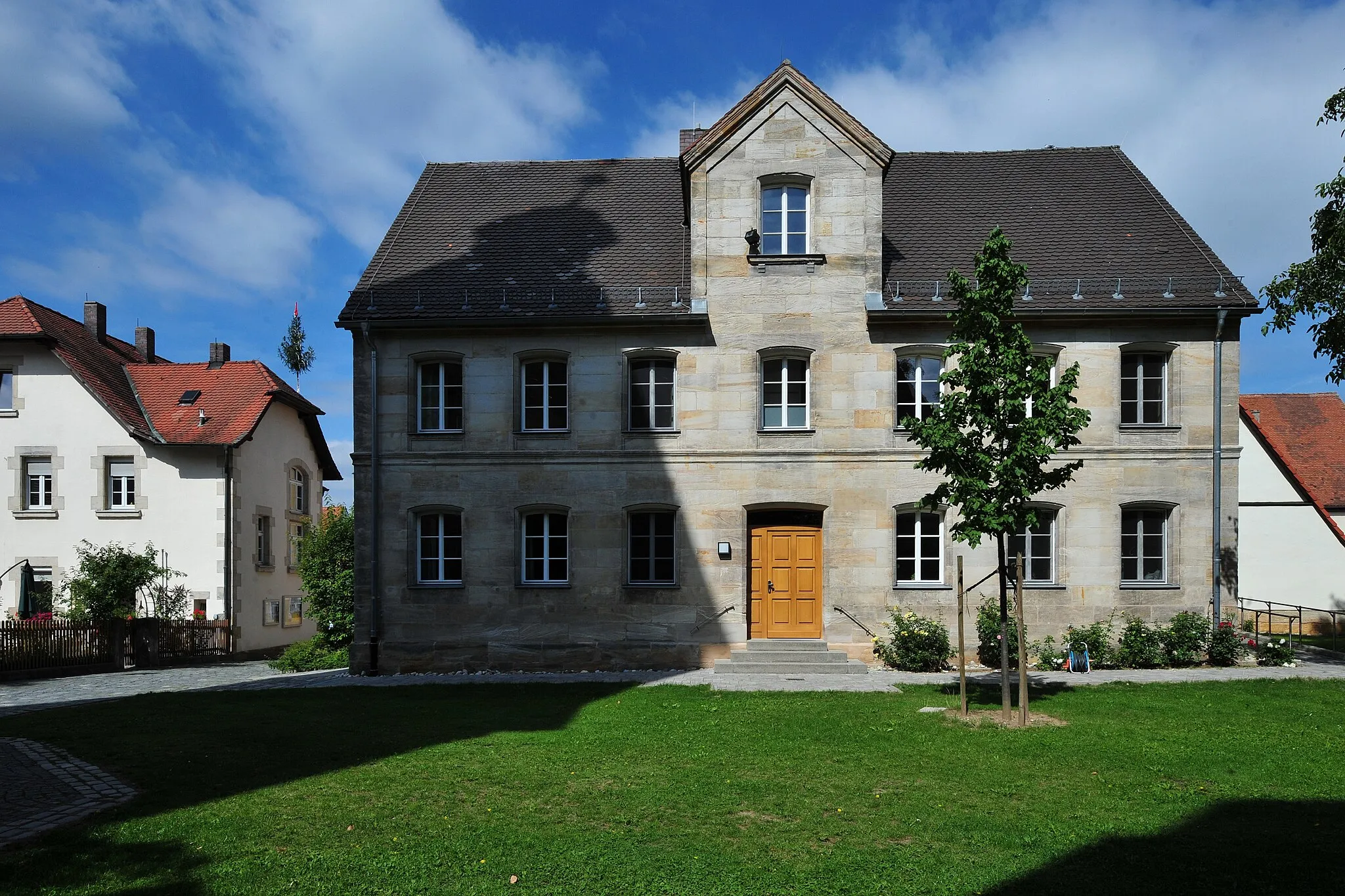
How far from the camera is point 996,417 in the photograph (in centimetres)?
1267

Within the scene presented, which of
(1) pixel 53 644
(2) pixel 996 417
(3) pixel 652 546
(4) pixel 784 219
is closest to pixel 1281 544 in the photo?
(4) pixel 784 219

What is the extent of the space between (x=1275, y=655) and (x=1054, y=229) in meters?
10.0

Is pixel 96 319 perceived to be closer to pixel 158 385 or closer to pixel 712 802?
pixel 158 385

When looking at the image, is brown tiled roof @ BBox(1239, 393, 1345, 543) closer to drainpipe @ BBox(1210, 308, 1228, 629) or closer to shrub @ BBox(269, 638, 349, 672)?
drainpipe @ BBox(1210, 308, 1228, 629)

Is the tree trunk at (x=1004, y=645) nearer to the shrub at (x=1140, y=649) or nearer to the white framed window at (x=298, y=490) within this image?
the shrub at (x=1140, y=649)

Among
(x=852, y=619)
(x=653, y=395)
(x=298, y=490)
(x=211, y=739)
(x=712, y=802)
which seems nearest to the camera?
(x=712, y=802)

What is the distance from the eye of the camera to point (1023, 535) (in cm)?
1970

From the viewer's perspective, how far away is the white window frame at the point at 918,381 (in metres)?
19.9

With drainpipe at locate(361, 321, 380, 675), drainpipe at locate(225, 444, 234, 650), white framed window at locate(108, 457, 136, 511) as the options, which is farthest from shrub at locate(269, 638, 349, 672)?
white framed window at locate(108, 457, 136, 511)

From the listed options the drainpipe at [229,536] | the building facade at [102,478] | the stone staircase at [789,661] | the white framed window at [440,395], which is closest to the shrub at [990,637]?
the stone staircase at [789,661]

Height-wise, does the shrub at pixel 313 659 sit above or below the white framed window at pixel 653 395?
below

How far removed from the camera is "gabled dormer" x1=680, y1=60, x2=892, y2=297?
19922mm

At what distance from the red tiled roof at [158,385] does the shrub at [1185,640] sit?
2468cm

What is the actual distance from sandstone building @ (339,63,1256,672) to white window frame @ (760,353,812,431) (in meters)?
0.07
